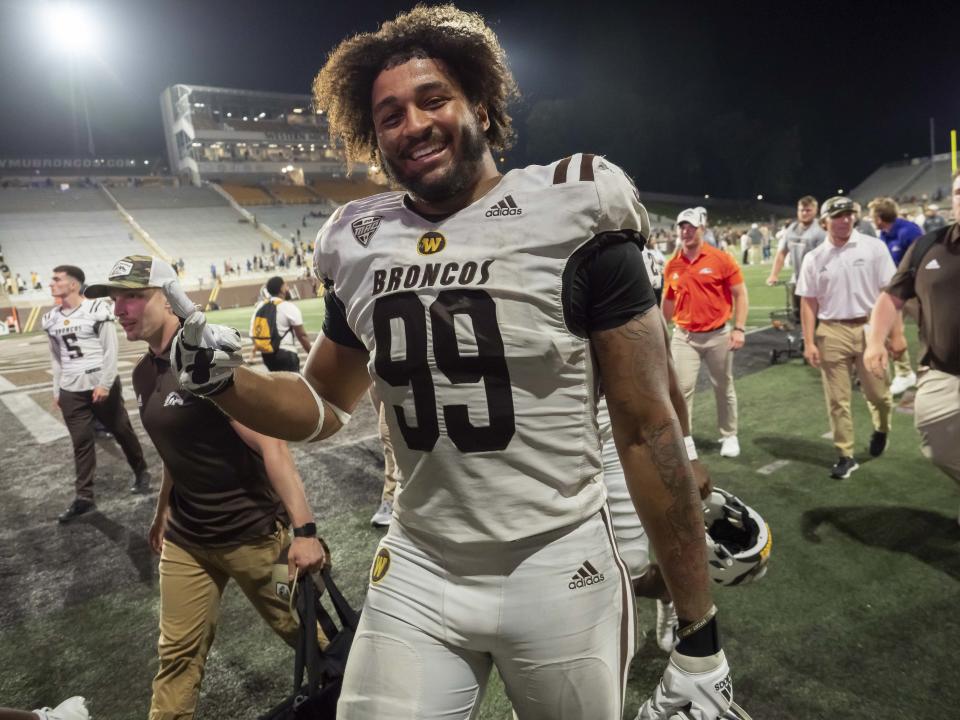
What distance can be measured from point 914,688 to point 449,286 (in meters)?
2.90

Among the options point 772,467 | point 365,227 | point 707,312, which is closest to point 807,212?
point 707,312

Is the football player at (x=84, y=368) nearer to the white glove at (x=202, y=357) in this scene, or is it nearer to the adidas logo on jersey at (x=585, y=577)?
the white glove at (x=202, y=357)

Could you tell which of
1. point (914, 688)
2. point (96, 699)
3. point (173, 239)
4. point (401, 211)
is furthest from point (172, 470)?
point (173, 239)

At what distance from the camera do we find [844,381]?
17.4 feet

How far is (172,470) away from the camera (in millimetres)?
2750

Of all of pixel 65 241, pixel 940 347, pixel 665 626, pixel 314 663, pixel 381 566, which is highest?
pixel 65 241

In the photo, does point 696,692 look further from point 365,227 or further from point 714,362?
point 714,362

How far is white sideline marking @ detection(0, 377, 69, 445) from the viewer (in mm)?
8297

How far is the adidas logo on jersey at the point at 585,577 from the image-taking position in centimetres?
144

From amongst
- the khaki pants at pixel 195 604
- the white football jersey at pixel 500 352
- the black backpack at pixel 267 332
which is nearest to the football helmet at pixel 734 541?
the white football jersey at pixel 500 352

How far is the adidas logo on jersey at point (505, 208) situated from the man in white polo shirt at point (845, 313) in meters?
4.83

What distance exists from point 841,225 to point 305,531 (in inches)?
203

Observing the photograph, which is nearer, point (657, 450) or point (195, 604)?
point (657, 450)

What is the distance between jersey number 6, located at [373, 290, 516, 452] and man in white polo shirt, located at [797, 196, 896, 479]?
478 centimetres
